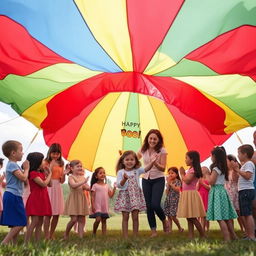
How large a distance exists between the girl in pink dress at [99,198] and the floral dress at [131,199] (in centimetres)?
105

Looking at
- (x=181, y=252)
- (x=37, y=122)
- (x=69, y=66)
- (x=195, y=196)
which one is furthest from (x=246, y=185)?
(x=37, y=122)

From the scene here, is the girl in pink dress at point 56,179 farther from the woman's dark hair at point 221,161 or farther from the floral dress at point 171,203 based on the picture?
the woman's dark hair at point 221,161

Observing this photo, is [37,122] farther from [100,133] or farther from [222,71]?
[222,71]

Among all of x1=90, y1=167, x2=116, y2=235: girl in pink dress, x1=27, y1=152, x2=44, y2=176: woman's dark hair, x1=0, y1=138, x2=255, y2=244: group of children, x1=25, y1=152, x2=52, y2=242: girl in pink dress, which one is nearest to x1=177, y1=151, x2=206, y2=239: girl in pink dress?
x1=0, y1=138, x2=255, y2=244: group of children

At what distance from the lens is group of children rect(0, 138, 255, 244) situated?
4758 millimetres

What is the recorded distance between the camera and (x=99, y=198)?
271 inches

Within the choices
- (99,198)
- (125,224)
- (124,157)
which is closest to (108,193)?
(99,198)

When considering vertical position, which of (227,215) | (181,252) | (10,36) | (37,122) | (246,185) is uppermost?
(10,36)

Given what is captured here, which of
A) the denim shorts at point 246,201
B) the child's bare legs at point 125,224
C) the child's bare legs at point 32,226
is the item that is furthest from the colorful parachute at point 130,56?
the child's bare legs at point 32,226

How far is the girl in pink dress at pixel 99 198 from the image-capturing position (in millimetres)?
6805

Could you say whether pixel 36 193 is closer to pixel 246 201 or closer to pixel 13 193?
pixel 13 193

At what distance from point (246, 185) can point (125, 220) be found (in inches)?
58.8

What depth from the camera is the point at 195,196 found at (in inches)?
235

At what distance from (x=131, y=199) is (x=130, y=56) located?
1.80 metres
